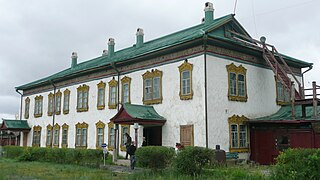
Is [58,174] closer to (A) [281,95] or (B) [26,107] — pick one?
(A) [281,95]

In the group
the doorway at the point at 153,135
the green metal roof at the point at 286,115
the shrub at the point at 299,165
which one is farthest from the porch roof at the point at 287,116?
the shrub at the point at 299,165

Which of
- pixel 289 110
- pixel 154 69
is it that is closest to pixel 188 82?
pixel 154 69

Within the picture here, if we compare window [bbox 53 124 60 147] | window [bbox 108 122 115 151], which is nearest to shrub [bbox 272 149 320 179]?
window [bbox 108 122 115 151]

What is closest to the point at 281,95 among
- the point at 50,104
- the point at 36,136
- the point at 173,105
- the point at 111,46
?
the point at 173,105

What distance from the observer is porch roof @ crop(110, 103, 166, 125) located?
20203mm

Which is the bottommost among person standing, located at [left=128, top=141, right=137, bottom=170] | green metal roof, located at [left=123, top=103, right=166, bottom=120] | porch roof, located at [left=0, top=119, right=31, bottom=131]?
person standing, located at [left=128, top=141, right=137, bottom=170]

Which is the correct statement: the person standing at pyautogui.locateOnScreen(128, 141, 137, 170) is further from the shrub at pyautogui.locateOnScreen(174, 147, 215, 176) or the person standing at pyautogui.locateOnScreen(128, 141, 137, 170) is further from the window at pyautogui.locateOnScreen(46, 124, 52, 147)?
the window at pyautogui.locateOnScreen(46, 124, 52, 147)

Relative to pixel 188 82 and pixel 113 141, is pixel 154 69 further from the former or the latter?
pixel 113 141

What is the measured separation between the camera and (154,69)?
2258 cm

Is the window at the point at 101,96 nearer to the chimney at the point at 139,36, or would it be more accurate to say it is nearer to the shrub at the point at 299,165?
the chimney at the point at 139,36

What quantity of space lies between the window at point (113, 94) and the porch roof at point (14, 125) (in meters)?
13.6

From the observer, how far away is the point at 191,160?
1371cm

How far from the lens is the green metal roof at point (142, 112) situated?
20.4 meters

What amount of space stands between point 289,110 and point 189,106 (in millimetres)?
6722
